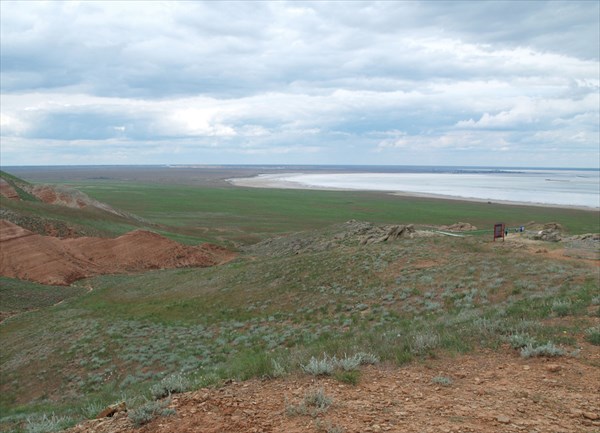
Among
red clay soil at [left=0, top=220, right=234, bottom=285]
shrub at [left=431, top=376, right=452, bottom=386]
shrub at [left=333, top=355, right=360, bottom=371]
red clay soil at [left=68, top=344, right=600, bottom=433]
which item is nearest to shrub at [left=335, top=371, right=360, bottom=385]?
red clay soil at [left=68, top=344, right=600, bottom=433]

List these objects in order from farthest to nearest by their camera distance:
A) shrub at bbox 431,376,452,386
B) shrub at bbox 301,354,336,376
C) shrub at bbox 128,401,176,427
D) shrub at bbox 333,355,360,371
Answer: shrub at bbox 333,355,360,371
shrub at bbox 301,354,336,376
shrub at bbox 431,376,452,386
shrub at bbox 128,401,176,427

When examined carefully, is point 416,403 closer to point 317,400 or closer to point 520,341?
point 317,400

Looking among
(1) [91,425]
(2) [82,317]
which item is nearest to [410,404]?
(1) [91,425]

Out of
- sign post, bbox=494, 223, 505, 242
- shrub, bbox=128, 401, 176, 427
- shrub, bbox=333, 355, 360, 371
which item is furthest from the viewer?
sign post, bbox=494, 223, 505, 242

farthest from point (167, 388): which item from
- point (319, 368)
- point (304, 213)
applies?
point (304, 213)

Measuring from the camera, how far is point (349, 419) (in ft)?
21.0

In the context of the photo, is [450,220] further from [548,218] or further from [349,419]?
[349,419]

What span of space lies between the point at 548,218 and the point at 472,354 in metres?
73.0

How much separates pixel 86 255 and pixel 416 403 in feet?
137

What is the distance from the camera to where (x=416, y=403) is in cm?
700

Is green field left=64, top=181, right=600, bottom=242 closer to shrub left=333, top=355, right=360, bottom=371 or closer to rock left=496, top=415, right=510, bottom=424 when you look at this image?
shrub left=333, top=355, right=360, bottom=371

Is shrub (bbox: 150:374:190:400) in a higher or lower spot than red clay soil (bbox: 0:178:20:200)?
lower

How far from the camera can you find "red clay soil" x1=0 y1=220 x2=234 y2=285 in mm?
36719

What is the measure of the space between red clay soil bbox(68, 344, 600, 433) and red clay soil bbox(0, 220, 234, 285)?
32999 mm
